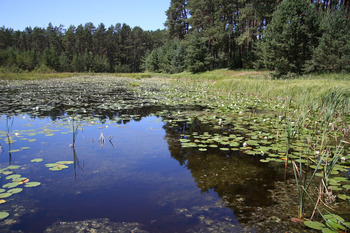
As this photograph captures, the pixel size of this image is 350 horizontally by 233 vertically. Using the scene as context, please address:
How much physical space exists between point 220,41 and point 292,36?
57.2 feet

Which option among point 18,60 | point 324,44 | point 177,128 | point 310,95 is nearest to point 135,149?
point 177,128

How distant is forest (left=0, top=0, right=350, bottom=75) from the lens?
2025 centimetres

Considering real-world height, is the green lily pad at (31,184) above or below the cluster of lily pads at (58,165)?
below

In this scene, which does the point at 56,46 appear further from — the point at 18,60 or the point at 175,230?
the point at 175,230

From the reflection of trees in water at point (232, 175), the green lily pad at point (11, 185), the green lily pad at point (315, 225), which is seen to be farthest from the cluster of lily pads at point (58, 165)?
the green lily pad at point (315, 225)

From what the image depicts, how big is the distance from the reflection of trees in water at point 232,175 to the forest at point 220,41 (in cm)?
1866

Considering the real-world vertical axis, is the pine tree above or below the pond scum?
above

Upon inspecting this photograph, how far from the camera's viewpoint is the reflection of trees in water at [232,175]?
2729mm

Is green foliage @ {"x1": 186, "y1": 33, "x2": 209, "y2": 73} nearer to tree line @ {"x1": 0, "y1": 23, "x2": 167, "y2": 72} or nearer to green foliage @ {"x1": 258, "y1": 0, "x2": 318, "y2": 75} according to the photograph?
green foliage @ {"x1": 258, "y1": 0, "x2": 318, "y2": 75}

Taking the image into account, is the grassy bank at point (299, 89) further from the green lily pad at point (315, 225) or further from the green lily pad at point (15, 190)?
the green lily pad at point (15, 190)

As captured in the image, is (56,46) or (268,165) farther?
(56,46)

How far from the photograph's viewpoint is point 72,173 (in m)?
3.29

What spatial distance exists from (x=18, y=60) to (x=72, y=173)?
4914 cm

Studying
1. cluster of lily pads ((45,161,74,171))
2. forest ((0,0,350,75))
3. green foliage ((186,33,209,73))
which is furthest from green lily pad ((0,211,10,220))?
green foliage ((186,33,209,73))
